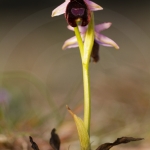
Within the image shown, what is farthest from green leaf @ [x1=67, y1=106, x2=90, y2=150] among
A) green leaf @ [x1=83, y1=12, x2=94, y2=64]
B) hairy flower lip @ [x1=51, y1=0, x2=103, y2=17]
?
hairy flower lip @ [x1=51, y1=0, x2=103, y2=17]

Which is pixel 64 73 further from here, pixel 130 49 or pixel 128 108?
pixel 128 108

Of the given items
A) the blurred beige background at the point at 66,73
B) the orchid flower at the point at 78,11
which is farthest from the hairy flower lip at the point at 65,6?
the blurred beige background at the point at 66,73

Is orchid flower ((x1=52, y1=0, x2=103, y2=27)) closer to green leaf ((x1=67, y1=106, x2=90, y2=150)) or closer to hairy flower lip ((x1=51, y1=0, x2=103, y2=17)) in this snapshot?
hairy flower lip ((x1=51, y1=0, x2=103, y2=17))

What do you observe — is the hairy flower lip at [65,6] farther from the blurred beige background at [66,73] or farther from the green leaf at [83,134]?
the blurred beige background at [66,73]

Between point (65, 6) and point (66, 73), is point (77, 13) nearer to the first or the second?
point (65, 6)

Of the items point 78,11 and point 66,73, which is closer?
point 78,11

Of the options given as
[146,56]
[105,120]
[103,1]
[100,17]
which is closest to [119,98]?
[105,120]

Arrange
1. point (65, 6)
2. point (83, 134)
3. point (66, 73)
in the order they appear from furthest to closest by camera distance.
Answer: point (66, 73) < point (65, 6) < point (83, 134)

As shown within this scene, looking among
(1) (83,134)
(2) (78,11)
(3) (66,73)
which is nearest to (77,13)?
(2) (78,11)
